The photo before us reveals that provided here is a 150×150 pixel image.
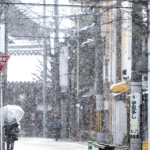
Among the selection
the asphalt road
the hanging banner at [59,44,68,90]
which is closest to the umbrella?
the asphalt road

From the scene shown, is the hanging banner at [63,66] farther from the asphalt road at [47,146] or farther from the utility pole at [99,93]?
the asphalt road at [47,146]

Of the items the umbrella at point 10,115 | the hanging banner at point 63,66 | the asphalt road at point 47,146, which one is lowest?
the asphalt road at point 47,146

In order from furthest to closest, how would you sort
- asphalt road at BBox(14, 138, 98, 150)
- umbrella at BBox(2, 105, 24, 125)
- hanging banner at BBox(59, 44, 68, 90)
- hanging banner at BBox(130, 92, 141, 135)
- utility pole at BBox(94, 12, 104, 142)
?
hanging banner at BBox(59, 44, 68, 90), utility pole at BBox(94, 12, 104, 142), asphalt road at BBox(14, 138, 98, 150), umbrella at BBox(2, 105, 24, 125), hanging banner at BBox(130, 92, 141, 135)

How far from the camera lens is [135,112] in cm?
1767

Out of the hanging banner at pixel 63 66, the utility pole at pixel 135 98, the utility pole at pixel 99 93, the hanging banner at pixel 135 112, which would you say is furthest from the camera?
the hanging banner at pixel 63 66

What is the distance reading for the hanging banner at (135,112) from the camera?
1727 cm

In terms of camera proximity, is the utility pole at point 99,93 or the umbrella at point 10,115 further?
the utility pole at point 99,93

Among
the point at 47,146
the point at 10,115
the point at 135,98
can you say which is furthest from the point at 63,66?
the point at 135,98

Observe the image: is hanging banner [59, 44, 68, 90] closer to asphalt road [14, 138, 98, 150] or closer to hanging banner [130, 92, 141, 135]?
asphalt road [14, 138, 98, 150]

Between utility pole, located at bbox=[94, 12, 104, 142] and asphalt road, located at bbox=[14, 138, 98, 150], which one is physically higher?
utility pole, located at bbox=[94, 12, 104, 142]

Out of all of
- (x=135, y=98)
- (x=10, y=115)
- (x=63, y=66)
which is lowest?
(x=10, y=115)

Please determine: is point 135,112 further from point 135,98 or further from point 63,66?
point 63,66

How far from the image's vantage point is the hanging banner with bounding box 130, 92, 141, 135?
17266 millimetres

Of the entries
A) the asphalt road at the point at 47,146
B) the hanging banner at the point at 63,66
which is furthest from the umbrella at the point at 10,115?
the hanging banner at the point at 63,66
